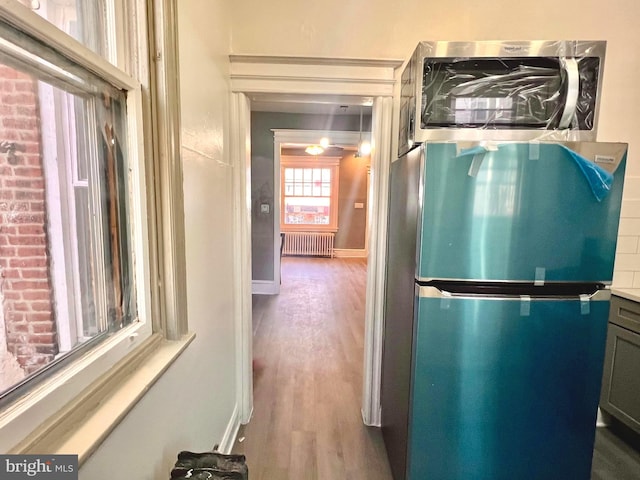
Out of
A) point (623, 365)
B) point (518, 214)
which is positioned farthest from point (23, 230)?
point (623, 365)

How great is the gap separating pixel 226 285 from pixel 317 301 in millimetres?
3042

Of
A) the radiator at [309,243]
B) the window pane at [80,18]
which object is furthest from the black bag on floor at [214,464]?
the radiator at [309,243]

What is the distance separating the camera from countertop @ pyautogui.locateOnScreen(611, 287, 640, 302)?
1.77m

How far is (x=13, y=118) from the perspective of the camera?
0.62m

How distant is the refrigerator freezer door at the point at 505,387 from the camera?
1.34m

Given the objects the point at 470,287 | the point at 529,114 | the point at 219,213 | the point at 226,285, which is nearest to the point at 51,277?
the point at 219,213

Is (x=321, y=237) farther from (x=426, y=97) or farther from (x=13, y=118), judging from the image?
(x=13, y=118)

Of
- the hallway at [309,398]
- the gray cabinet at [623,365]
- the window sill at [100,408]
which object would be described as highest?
the window sill at [100,408]

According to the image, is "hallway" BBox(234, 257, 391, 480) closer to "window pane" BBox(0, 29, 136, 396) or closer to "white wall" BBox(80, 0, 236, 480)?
"white wall" BBox(80, 0, 236, 480)

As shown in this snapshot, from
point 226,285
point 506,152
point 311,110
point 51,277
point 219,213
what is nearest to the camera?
point 51,277

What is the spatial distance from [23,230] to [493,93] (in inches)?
62.8

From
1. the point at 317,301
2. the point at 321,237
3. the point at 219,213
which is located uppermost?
the point at 219,213

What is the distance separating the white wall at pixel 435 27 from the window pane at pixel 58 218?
1217 mm

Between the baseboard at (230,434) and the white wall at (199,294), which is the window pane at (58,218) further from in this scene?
the baseboard at (230,434)
